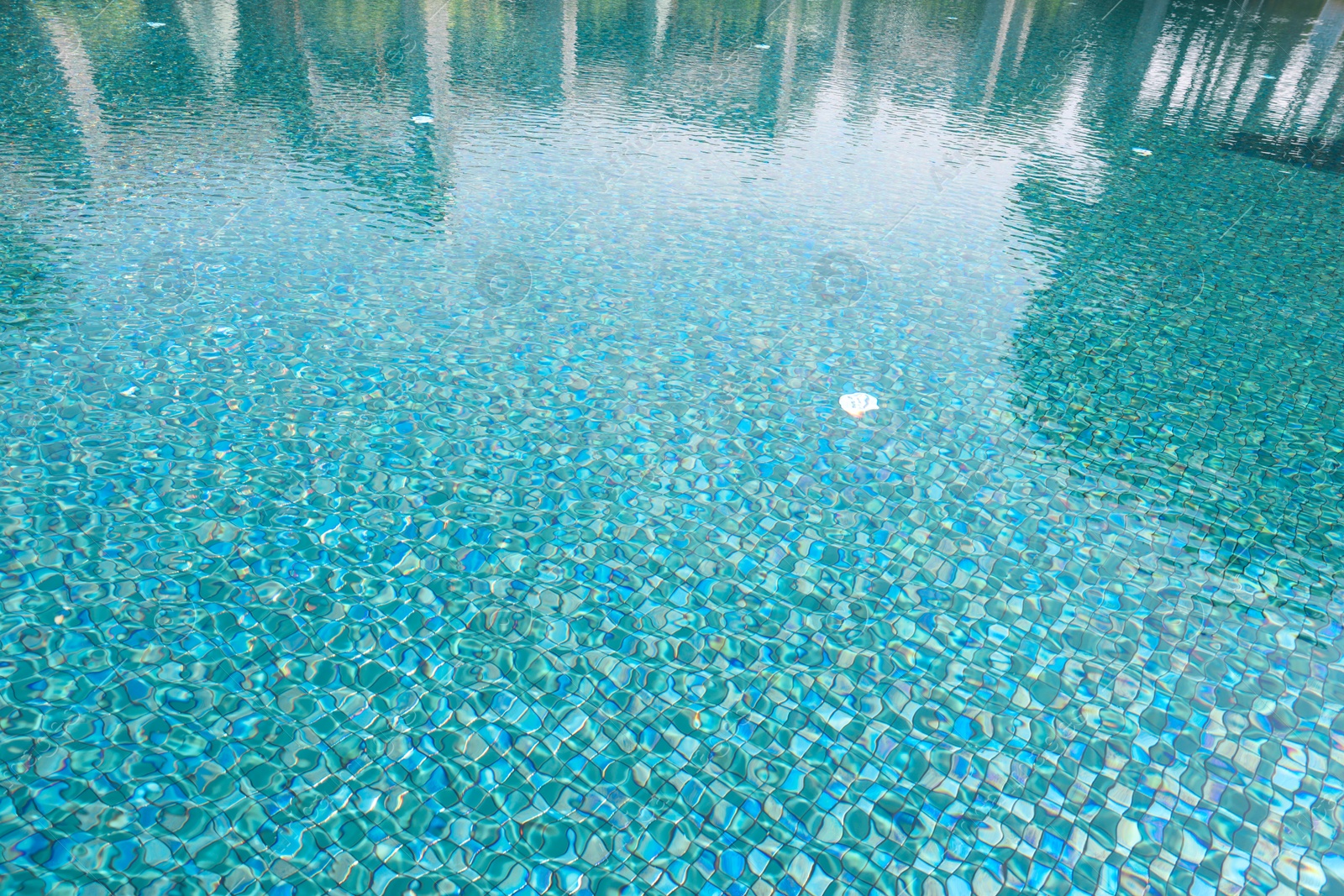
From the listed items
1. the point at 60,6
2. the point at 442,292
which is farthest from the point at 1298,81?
the point at 60,6

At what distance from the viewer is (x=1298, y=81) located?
12797mm

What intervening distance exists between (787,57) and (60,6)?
37.2ft

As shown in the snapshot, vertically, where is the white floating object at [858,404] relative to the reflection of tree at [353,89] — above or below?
below

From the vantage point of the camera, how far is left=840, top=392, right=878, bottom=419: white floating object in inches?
190

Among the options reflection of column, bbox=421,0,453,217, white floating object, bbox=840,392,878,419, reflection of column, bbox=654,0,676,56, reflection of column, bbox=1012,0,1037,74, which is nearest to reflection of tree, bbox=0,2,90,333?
reflection of column, bbox=421,0,453,217

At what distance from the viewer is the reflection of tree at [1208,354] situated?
4.21 m

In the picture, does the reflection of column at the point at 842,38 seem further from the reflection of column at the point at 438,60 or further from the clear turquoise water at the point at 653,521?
the reflection of column at the point at 438,60

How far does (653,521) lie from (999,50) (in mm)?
13837

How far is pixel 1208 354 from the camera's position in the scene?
18.0ft

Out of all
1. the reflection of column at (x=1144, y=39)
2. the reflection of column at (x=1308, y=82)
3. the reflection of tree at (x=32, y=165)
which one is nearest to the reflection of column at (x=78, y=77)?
→ the reflection of tree at (x=32, y=165)

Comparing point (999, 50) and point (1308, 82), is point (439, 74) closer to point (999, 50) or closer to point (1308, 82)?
point (999, 50)

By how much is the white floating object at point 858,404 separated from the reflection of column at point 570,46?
284 inches

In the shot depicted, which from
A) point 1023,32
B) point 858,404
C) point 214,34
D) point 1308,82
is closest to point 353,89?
point 214,34

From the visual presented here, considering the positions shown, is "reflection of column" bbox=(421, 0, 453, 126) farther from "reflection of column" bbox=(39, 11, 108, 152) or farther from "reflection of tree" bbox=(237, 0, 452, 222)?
"reflection of column" bbox=(39, 11, 108, 152)
